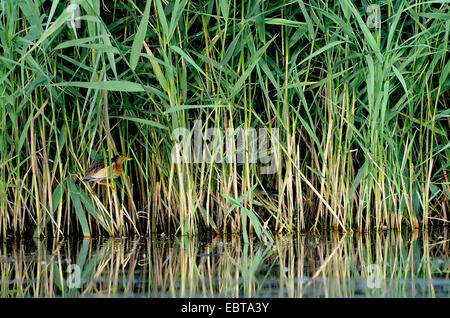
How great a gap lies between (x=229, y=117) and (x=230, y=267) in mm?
1303

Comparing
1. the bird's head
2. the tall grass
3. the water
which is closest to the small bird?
the bird's head

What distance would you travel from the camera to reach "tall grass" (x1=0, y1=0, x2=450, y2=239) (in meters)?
4.45

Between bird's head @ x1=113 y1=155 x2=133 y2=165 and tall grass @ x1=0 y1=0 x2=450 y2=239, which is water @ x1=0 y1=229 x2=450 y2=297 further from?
bird's head @ x1=113 y1=155 x2=133 y2=165

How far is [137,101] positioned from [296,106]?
1.10 m

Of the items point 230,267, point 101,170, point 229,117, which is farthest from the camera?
point 229,117

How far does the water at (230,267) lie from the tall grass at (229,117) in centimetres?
22

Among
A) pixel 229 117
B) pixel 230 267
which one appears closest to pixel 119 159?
pixel 229 117

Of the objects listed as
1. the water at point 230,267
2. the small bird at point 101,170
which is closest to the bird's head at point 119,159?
the small bird at point 101,170

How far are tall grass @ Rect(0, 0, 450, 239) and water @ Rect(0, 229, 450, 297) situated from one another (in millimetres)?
218

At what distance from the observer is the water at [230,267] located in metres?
3.27

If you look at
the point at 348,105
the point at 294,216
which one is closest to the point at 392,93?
the point at 348,105

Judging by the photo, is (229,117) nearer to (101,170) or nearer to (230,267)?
(101,170)

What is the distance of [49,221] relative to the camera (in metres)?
5.05

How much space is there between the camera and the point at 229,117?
4.80 m
